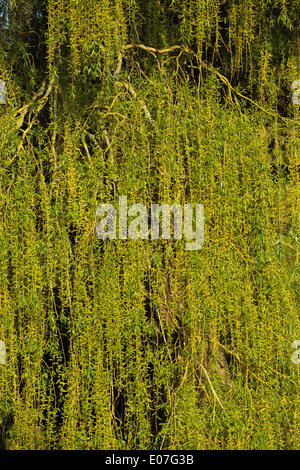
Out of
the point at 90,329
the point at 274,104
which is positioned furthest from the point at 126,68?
the point at 90,329

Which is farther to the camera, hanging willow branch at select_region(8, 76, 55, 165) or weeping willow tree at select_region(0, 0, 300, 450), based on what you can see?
hanging willow branch at select_region(8, 76, 55, 165)

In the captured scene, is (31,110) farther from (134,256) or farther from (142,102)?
(134,256)

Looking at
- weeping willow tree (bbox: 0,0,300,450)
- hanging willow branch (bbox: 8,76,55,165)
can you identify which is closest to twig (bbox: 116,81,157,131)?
weeping willow tree (bbox: 0,0,300,450)

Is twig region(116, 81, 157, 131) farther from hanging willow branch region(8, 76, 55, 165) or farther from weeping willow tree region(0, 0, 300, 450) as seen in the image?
hanging willow branch region(8, 76, 55, 165)

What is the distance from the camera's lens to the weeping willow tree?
7.20 ft

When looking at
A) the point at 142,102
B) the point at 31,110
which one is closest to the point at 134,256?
the point at 142,102

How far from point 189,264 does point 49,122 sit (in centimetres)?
101

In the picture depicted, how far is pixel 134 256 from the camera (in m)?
2.22

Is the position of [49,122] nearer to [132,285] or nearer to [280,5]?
[132,285]

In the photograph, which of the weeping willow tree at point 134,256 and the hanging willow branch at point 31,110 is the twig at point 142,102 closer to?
the weeping willow tree at point 134,256

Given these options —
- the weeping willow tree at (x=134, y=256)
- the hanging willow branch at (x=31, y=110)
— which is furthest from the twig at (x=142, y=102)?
the hanging willow branch at (x=31, y=110)

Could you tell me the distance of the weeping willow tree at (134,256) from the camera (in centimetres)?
220

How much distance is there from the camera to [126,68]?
251cm

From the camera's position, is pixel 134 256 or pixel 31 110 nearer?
pixel 134 256
